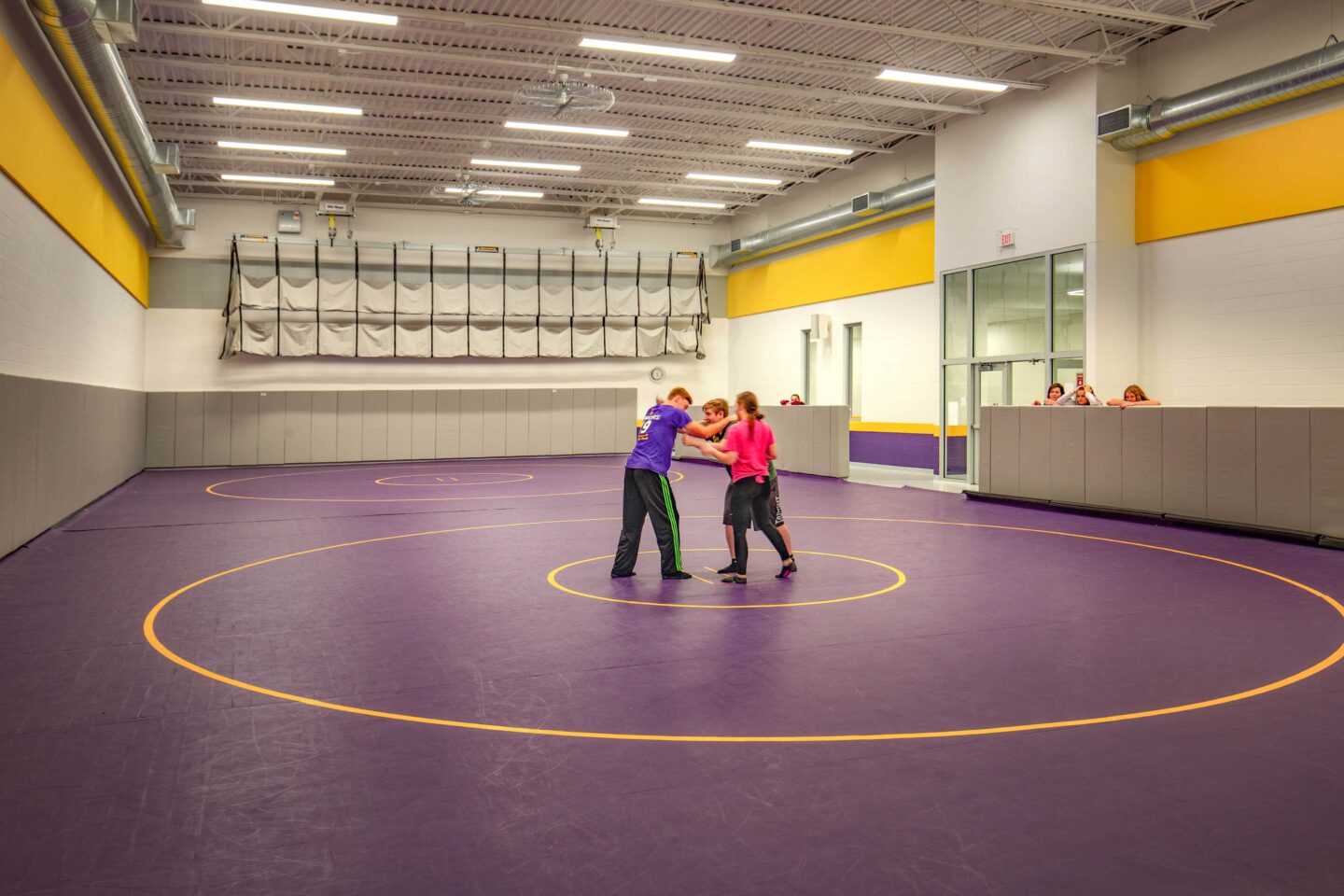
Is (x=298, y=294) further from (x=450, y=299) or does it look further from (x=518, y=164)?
(x=518, y=164)

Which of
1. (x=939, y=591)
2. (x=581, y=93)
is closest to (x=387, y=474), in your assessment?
(x=581, y=93)

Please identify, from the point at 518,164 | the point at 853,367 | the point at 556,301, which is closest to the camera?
the point at 518,164

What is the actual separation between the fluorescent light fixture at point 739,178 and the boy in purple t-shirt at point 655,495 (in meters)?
17.0

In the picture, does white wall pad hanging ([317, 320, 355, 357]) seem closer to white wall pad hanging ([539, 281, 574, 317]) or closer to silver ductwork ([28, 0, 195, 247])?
white wall pad hanging ([539, 281, 574, 317])

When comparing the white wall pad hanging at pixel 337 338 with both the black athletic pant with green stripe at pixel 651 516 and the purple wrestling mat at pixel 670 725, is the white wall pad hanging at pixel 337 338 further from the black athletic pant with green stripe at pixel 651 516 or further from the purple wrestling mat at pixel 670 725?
the black athletic pant with green stripe at pixel 651 516

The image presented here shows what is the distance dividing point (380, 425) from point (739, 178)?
13350 millimetres

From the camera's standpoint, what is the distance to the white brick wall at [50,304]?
37.7ft

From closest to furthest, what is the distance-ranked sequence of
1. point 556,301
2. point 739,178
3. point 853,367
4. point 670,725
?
point 670,725 < point 739,178 < point 853,367 < point 556,301

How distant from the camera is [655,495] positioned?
32.8 feet

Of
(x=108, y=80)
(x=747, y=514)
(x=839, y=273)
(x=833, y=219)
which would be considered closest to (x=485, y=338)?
(x=839, y=273)

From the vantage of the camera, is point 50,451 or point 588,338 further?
point 588,338

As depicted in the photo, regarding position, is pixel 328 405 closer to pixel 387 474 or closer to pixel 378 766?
pixel 387 474

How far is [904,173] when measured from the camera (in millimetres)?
24906

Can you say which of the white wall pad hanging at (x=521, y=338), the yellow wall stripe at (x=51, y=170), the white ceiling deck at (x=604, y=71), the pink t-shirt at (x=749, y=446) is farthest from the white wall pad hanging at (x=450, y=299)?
the pink t-shirt at (x=749, y=446)
